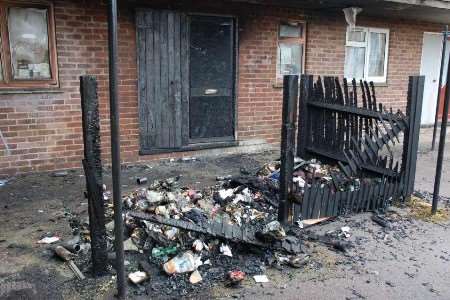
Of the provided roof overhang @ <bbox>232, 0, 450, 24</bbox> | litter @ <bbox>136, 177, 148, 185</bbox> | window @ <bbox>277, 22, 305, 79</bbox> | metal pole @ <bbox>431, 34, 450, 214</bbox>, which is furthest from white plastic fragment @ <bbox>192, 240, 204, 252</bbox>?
window @ <bbox>277, 22, 305, 79</bbox>

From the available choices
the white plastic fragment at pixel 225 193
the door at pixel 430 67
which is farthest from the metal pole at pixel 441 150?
the door at pixel 430 67

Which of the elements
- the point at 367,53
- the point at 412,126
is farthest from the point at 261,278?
the point at 367,53

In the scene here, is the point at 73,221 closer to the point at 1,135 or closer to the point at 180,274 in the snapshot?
the point at 180,274

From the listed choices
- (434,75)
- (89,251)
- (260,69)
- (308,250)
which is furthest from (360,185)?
(434,75)

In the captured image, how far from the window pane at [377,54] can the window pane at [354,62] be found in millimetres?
301

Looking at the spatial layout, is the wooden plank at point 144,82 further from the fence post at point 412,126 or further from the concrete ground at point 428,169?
the concrete ground at point 428,169

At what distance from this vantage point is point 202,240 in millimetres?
3834

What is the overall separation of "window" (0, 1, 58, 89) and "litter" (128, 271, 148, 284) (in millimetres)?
3797

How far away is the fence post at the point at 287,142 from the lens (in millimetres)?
4121

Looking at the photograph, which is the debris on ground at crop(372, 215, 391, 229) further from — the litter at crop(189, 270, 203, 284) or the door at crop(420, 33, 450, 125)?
the door at crop(420, 33, 450, 125)

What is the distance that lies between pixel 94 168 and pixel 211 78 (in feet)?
14.6

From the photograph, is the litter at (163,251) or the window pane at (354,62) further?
the window pane at (354,62)

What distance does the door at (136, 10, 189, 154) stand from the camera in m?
6.73

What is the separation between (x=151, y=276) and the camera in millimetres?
3438
